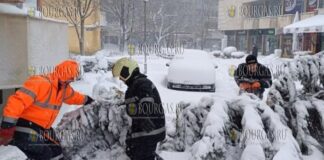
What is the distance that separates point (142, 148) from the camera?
4.10 meters

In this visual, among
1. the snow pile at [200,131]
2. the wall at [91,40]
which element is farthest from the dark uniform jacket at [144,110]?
the wall at [91,40]

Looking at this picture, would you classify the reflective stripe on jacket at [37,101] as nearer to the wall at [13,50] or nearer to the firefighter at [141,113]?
the firefighter at [141,113]

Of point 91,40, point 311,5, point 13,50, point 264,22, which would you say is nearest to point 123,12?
point 91,40

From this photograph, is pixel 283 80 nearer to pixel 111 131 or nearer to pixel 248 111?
pixel 248 111

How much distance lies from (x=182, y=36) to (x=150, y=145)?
168 feet

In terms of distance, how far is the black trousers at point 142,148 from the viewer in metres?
4.07

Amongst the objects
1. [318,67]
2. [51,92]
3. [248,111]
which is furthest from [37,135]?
[318,67]

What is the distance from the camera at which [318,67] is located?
4.70 metres

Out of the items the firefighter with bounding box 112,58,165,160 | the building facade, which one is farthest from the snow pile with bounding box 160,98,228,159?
the building facade

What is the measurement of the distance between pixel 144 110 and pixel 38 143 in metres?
1.28

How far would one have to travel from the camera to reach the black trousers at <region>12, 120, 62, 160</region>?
4.19 metres

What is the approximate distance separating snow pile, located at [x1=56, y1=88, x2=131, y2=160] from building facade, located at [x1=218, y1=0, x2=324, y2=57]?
27.7 m

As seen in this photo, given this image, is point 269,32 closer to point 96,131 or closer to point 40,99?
point 96,131

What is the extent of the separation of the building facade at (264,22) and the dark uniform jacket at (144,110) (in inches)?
1092
